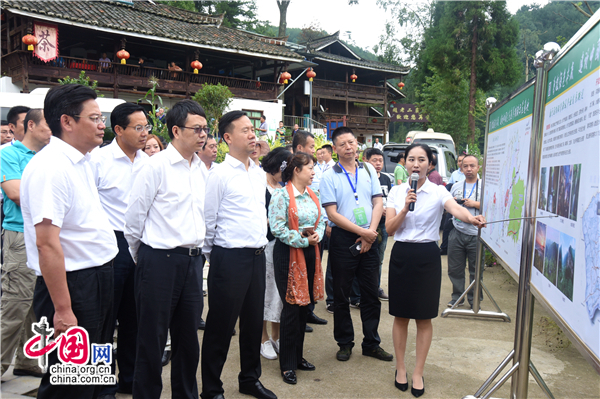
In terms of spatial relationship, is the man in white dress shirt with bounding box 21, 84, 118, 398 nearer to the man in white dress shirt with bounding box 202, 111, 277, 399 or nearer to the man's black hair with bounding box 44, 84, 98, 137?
the man's black hair with bounding box 44, 84, 98, 137

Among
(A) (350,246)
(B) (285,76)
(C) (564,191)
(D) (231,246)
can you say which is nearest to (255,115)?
(B) (285,76)

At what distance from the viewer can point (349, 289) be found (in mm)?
3703

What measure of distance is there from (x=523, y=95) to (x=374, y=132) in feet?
82.2

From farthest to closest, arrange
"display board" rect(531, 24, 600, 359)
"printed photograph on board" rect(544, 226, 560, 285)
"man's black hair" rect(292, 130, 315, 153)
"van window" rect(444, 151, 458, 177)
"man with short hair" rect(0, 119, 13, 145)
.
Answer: "van window" rect(444, 151, 458, 177), "man's black hair" rect(292, 130, 315, 153), "man with short hair" rect(0, 119, 13, 145), "printed photograph on board" rect(544, 226, 560, 285), "display board" rect(531, 24, 600, 359)

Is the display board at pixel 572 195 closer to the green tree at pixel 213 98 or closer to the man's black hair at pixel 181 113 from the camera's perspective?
the man's black hair at pixel 181 113

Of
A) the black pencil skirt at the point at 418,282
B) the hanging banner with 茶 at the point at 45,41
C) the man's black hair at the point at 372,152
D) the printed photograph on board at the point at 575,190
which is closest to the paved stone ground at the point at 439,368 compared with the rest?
the black pencil skirt at the point at 418,282

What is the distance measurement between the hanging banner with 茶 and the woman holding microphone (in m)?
13.1

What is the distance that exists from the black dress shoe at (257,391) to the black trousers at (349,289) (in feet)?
2.95

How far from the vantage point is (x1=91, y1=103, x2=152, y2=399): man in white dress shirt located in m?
2.96

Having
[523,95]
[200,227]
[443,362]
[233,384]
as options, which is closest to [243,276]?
[200,227]

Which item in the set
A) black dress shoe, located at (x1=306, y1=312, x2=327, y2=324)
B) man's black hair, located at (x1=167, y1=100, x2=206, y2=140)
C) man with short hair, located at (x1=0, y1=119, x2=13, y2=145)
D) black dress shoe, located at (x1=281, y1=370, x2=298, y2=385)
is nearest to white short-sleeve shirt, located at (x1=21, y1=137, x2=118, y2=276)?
man's black hair, located at (x1=167, y1=100, x2=206, y2=140)

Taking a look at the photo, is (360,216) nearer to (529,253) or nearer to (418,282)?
(418,282)

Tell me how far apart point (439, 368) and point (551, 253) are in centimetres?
177

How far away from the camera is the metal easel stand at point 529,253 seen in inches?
93.9
